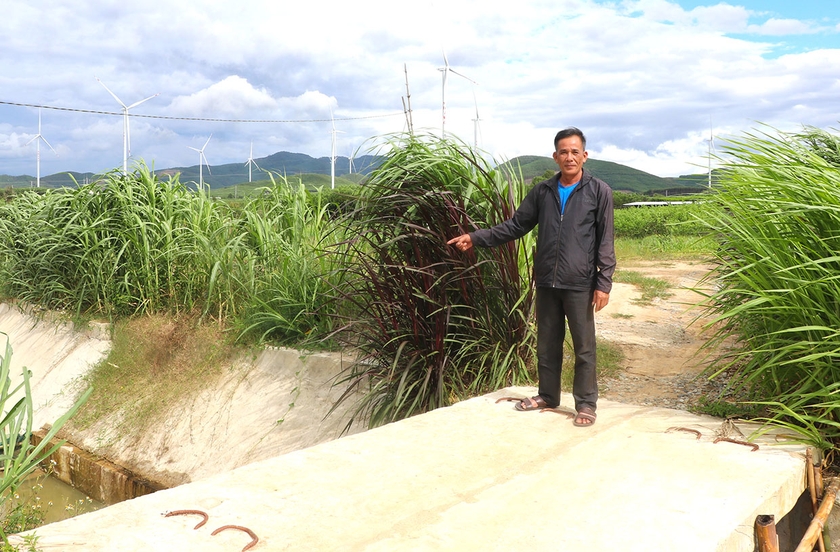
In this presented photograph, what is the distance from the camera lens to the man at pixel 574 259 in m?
3.57

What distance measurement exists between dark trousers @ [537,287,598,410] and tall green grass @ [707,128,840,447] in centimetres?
71

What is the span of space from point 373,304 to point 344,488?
220 cm

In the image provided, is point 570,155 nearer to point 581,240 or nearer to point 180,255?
point 581,240

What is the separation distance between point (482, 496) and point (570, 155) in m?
1.83

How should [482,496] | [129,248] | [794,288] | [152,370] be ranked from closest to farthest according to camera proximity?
[482,496], [794,288], [152,370], [129,248]

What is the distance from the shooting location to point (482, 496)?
2715mm

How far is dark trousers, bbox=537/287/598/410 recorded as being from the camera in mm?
3639

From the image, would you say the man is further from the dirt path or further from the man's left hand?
the dirt path

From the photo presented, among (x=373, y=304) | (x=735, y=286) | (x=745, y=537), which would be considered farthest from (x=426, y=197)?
(x=745, y=537)

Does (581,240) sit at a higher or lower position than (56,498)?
higher

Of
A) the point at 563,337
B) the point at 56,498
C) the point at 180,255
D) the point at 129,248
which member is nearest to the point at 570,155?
the point at 563,337

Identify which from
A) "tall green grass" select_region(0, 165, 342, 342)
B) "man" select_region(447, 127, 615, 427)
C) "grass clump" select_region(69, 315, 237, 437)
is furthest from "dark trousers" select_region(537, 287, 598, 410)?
"grass clump" select_region(69, 315, 237, 437)

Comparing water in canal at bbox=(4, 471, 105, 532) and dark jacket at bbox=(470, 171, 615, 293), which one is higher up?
dark jacket at bbox=(470, 171, 615, 293)

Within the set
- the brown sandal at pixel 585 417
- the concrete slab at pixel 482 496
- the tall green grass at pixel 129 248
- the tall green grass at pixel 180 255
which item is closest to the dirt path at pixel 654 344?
the brown sandal at pixel 585 417
